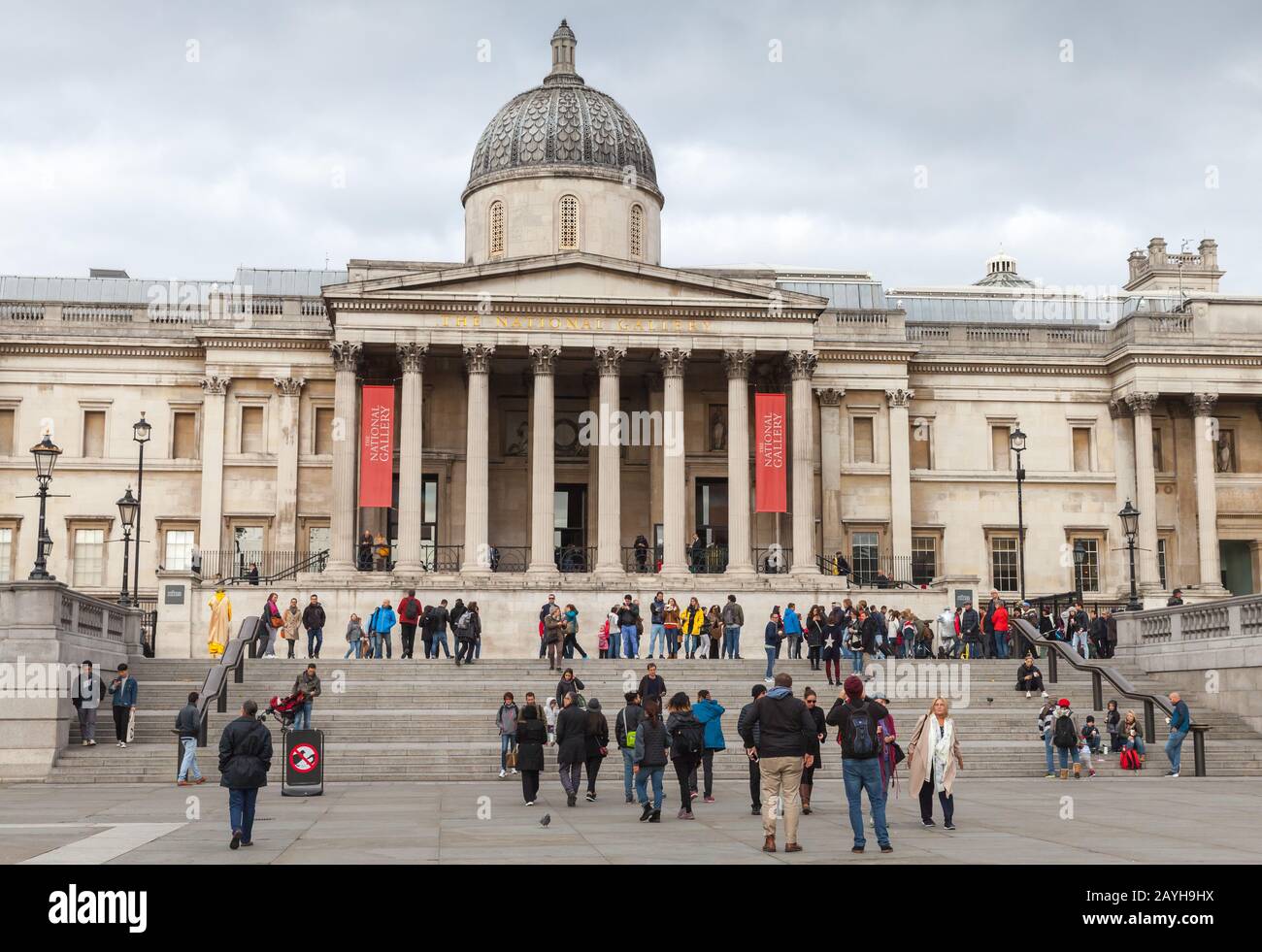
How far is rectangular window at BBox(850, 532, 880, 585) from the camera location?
52.9 meters

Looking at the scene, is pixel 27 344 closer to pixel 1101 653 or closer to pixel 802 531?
pixel 802 531

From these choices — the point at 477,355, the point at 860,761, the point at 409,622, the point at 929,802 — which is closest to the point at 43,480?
the point at 409,622

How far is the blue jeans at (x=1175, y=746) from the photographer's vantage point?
27559 mm

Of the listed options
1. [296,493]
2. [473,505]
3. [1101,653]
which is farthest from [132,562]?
[1101,653]

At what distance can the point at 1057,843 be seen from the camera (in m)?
16.5

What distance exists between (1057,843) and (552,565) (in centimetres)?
3034

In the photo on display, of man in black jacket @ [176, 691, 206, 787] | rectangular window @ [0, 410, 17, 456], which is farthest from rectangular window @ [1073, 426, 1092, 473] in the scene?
man in black jacket @ [176, 691, 206, 787]

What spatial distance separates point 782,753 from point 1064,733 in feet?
38.9

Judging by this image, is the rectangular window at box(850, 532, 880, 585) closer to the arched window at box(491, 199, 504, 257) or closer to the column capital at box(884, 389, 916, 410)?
the column capital at box(884, 389, 916, 410)

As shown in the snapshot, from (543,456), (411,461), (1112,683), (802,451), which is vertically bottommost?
(1112,683)

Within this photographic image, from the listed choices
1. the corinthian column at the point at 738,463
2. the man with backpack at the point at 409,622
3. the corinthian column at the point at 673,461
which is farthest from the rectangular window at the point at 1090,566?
the man with backpack at the point at 409,622

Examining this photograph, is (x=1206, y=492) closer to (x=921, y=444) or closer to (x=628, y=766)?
(x=921, y=444)

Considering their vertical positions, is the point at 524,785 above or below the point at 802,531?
below

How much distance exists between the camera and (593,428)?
5091 centimetres
